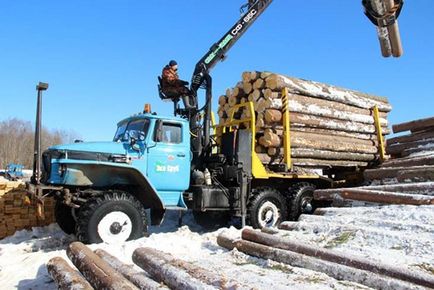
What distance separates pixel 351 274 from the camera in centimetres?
394

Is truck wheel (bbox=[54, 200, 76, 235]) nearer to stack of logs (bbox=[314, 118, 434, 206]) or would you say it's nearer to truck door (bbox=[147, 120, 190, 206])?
truck door (bbox=[147, 120, 190, 206])

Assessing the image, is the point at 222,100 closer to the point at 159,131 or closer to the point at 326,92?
the point at 326,92

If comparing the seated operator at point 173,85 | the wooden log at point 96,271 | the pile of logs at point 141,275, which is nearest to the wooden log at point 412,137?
the seated operator at point 173,85

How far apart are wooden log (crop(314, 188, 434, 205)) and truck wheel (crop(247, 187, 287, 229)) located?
2144mm

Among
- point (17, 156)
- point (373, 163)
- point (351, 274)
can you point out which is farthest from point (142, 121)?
point (17, 156)

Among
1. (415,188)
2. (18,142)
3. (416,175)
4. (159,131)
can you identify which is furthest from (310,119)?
(18,142)

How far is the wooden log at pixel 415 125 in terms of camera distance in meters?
10.3

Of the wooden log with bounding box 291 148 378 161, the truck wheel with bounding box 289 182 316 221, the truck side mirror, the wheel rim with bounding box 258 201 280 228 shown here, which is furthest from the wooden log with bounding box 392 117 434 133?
the truck side mirror

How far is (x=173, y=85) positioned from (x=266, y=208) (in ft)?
11.2

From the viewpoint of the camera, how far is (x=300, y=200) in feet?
33.3

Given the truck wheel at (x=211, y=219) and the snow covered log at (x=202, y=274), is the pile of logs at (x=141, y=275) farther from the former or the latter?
the truck wheel at (x=211, y=219)

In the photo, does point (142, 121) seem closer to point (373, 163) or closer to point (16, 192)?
point (16, 192)

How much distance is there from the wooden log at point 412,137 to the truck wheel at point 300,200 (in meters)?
2.54

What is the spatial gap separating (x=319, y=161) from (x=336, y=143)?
67 centimetres
